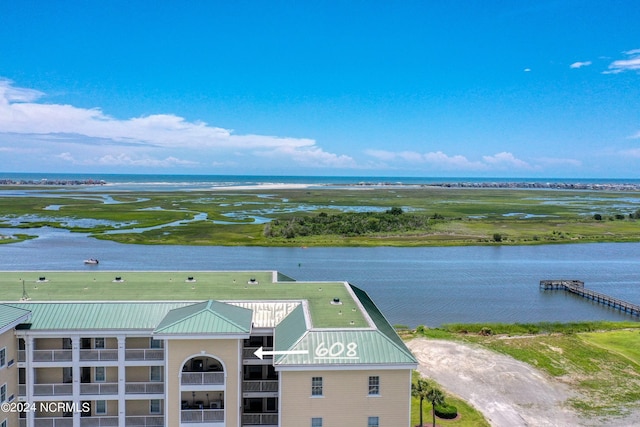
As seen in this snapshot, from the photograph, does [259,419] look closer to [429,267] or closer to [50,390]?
[50,390]

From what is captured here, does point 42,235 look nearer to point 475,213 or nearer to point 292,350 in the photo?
point 292,350

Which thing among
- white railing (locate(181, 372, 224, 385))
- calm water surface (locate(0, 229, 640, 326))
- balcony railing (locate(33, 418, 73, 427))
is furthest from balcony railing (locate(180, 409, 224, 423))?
calm water surface (locate(0, 229, 640, 326))

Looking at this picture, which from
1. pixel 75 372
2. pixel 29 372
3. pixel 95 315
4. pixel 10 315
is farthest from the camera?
pixel 95 315

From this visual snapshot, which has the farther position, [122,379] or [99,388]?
[99,388]

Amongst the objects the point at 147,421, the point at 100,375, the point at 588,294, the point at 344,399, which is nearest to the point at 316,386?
the point at 344,399

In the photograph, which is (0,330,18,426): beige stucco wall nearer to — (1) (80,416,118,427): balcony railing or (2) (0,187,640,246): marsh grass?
(1) (80,416,118,427): balcony railing

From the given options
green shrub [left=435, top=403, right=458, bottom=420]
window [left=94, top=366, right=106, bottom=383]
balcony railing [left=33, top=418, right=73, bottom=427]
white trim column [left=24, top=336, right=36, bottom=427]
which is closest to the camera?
white trim column [left=24, top=336, right=36, bottom=427]

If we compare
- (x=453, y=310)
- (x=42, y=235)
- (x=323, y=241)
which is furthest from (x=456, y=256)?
(x=42, y=235)
